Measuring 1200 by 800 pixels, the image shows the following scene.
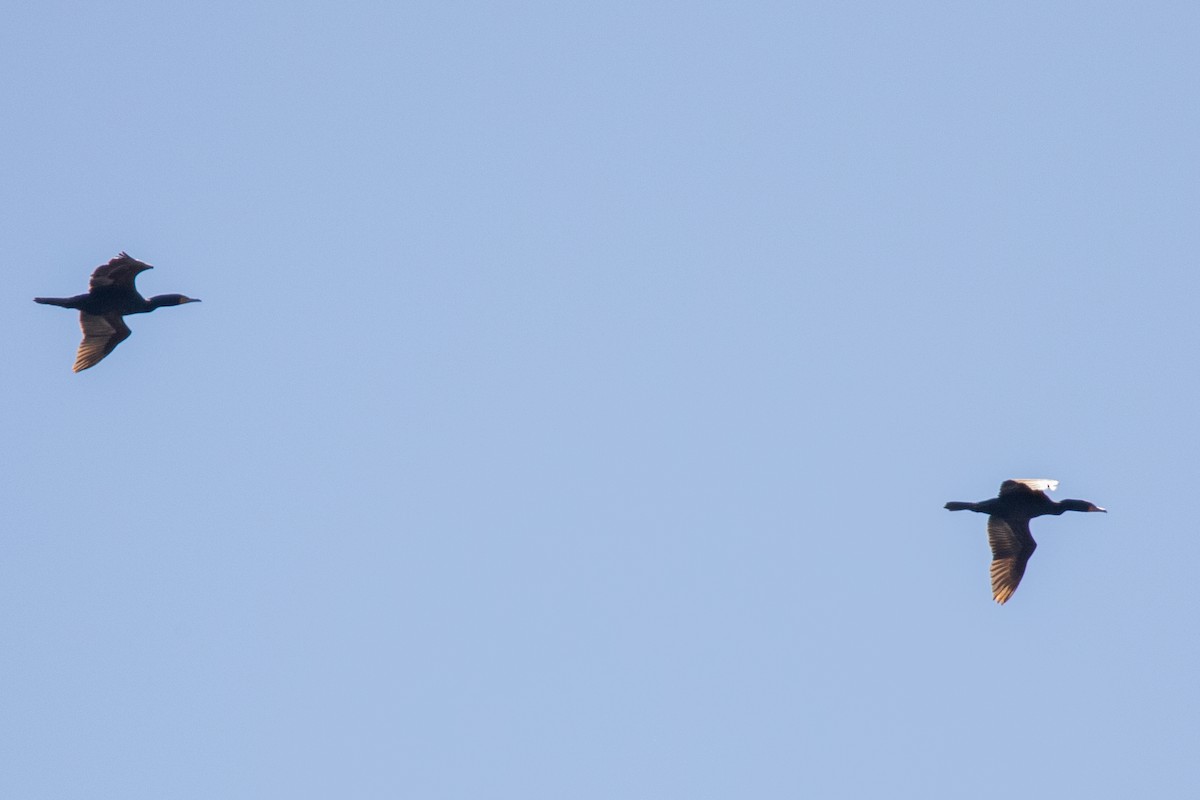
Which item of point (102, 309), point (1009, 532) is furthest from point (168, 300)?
point (1009, 532)

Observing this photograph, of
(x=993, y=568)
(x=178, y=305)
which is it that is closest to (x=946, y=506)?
(x=993, y=568)

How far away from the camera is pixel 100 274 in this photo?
34.4 m

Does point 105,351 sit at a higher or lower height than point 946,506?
higher

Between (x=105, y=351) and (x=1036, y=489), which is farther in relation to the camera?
(x=105, y=351)

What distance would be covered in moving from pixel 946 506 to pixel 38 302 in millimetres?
16923

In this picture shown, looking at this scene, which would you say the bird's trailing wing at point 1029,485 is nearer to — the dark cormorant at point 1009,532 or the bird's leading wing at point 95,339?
the dark cormorant at point 1009,532

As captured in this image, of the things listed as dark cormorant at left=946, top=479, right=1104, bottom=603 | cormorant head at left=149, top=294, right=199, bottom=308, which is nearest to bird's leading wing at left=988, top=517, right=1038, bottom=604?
dark cormorant at left=946, top=479, right=1104, bottom=603

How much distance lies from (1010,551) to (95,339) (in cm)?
1710

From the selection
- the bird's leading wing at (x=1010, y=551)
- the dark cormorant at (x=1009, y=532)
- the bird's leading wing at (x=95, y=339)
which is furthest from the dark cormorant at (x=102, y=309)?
the bird's leading wing at (x=1010, y=551)

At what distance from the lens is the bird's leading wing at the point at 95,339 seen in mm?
34938

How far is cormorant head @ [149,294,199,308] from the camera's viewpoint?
117 feet

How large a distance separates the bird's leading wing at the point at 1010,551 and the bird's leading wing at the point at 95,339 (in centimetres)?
1634

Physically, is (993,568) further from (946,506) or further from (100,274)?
(100,274)

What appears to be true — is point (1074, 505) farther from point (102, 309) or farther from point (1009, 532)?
point (102, 309)
